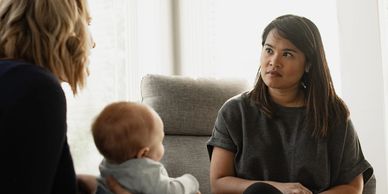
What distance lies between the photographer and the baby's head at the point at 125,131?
51.7 inches

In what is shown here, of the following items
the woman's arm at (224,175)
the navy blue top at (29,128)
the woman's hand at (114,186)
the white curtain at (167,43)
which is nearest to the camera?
the navy blue top at (29,128)

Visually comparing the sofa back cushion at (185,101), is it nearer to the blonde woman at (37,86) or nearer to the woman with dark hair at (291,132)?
the woman with dark hair at (291,132)

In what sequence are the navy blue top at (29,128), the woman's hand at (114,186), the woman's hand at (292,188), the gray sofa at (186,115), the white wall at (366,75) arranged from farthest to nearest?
the white wall at (366,75) < the gray sofa at (186,115) < the woman's hand at (292,188) < the woman's hand at (114,186) < the navy blue top at (29,128)

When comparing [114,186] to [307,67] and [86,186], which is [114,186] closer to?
[86,186]

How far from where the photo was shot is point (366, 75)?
233 centimetres

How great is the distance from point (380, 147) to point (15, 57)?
176 centimetres

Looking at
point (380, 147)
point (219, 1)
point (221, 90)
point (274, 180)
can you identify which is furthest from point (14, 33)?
point (219, 1)

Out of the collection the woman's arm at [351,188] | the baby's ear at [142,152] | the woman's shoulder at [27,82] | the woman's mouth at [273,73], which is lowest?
the woman's arm at [351,188]

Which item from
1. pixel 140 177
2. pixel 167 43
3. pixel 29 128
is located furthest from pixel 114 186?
pixel 167 43

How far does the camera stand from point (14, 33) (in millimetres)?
1167

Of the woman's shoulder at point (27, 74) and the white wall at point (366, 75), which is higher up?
the woman's shoulder at point (27, 74)

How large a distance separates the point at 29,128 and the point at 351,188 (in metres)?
1.09

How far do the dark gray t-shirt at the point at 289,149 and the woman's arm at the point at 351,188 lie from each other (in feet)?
0.07

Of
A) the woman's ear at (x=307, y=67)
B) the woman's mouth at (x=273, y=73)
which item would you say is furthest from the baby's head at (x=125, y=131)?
the woman's ear at (x=307, y=67)
